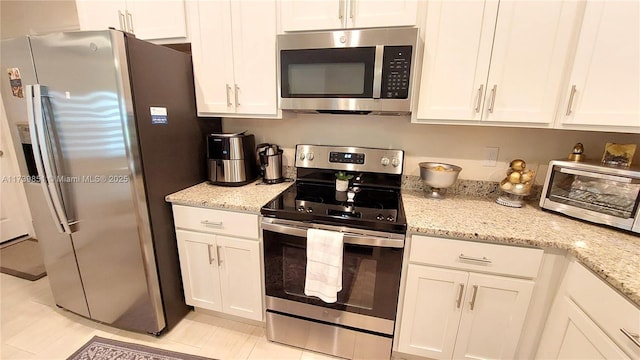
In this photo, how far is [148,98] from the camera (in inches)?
54.7

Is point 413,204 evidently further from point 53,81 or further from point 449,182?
point 53,81

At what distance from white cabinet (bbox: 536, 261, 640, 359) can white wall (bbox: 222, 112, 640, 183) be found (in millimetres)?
768

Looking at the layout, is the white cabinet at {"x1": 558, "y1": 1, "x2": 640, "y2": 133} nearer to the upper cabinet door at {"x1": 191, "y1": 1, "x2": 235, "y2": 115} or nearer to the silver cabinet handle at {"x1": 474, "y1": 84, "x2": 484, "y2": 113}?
the silver cabinet handle at {"x1": 474, "y1": 84, "x2": 484, "y2": 113}

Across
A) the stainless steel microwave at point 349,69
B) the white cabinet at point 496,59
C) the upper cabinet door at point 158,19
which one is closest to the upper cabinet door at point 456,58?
the white cabinet at point 496,59

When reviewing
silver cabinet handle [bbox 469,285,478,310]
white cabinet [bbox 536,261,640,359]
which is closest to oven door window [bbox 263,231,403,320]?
silver cabinet handle [bbox 469,285,478,310]

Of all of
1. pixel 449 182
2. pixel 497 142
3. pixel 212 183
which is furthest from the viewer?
pixel 212 183

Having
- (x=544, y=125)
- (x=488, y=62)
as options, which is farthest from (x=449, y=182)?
(x=488, y=62)

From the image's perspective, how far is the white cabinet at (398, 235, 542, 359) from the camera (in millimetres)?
1210

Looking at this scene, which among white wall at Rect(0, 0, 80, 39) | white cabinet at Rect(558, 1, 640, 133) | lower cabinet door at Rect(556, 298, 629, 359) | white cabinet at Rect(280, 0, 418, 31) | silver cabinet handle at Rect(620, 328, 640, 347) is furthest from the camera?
white wall at Rect(0, 0, 80, 39)

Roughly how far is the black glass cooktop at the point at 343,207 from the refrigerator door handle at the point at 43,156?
1130 millimetres

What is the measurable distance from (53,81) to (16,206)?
2499mm

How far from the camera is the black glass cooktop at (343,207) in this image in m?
1.28

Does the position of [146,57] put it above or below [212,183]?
above

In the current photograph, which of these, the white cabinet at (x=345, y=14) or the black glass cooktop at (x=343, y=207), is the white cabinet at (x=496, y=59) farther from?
the black glass cooktop at (x=343, y=207)
